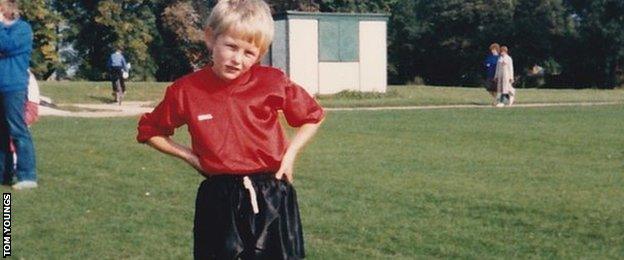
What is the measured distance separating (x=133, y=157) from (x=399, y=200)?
4.63 m

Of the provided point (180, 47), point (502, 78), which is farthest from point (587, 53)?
point (502, 78)

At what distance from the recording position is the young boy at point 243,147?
404 centimetres

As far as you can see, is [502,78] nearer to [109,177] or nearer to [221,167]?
[109,177]

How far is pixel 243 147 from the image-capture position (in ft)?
13.3

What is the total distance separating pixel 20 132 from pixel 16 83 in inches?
18.1

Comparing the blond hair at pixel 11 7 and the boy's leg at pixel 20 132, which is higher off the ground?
the blond hair at pixel 11 7

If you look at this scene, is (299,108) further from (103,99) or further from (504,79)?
(103,99)

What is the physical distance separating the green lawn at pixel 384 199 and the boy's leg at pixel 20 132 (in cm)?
22

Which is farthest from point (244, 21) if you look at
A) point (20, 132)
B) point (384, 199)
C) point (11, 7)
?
point (20, 132)

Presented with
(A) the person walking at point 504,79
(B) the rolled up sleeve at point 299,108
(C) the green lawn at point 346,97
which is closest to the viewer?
(B) the rolled up sleeve at point 299,108

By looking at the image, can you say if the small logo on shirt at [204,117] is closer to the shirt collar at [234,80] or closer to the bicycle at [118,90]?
the shirt collar at [234,80]

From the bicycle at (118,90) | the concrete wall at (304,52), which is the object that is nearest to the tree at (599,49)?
the concrete wall at (304,52)

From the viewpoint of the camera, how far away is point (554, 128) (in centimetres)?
1752

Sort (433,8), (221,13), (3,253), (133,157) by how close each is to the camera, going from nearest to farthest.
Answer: (221,13)
(3,253)
(133,157)
(433,8)
